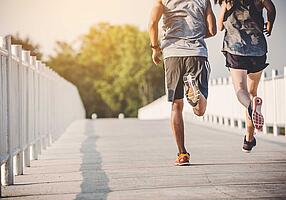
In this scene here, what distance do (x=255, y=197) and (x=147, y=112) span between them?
31.2 m

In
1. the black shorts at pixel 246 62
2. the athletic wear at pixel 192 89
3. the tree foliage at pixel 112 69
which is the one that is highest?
the tree foliage at pixel 112 69

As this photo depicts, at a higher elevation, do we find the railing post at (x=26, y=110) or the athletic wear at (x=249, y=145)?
the railing post at (x=26, y=110)

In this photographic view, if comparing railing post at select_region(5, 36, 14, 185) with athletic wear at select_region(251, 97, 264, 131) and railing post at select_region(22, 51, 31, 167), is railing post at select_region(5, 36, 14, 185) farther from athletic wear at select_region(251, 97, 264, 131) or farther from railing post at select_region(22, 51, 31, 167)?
athletic wear at select_region(251, 97, 264, 131)

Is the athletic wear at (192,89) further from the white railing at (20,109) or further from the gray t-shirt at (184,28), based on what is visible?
the white railing at (20,109)

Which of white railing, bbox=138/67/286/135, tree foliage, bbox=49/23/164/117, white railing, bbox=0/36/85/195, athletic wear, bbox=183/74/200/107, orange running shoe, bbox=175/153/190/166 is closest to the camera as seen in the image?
white railing, bbox=0/36/85/195

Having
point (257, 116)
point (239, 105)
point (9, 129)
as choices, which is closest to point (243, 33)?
point (257, 116)

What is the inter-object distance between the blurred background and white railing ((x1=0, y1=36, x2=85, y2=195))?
83.8 ft

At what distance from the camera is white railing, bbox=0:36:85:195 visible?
555cm

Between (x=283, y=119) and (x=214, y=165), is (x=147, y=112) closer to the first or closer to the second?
(x=283, y=119)

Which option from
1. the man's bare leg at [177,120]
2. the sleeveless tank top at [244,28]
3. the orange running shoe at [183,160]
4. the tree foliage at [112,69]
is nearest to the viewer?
the orange running shoe at [183,160]

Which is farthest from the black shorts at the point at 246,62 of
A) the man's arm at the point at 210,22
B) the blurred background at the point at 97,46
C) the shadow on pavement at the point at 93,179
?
the blurred background at the point at 97,46

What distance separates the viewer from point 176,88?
6.52 metres

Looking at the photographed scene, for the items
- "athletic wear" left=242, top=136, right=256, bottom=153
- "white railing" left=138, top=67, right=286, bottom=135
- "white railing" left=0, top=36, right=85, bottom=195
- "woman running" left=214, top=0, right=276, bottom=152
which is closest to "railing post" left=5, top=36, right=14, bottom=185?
"white railing" left=0, top=36, right=85, bottom=195

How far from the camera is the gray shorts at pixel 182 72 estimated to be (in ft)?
21.3
